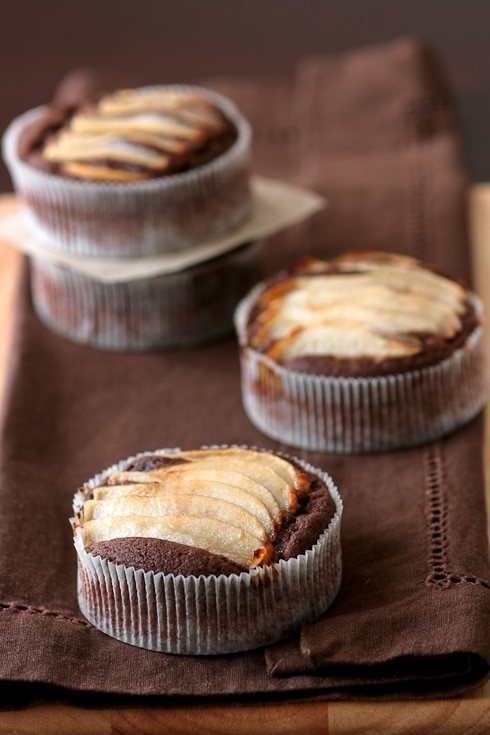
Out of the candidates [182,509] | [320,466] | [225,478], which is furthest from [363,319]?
[182,509]

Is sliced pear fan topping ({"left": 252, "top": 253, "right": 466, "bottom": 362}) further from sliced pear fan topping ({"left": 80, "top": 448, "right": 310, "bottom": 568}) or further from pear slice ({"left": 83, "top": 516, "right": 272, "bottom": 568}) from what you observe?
pear slice ({"left": 83, "top": 516, "right": 272, "bottom": 568})

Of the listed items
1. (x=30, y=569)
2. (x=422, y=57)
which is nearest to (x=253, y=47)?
(x=422, y=57)

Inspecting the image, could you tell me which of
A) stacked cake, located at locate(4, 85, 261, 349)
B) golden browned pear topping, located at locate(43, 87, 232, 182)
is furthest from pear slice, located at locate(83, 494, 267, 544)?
golden browned pear topping, located at locate(43, 87, 232, 182)

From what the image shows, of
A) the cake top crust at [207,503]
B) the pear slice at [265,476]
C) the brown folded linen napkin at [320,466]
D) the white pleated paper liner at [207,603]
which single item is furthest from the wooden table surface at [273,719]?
the pear slice at [265,476]

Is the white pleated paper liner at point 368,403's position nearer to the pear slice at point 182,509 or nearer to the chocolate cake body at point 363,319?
the chocolate cake body at point 363,319

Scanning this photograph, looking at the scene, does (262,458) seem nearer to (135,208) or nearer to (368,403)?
(368,403)

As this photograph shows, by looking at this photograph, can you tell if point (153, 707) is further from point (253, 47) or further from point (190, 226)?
point (253, 47)
